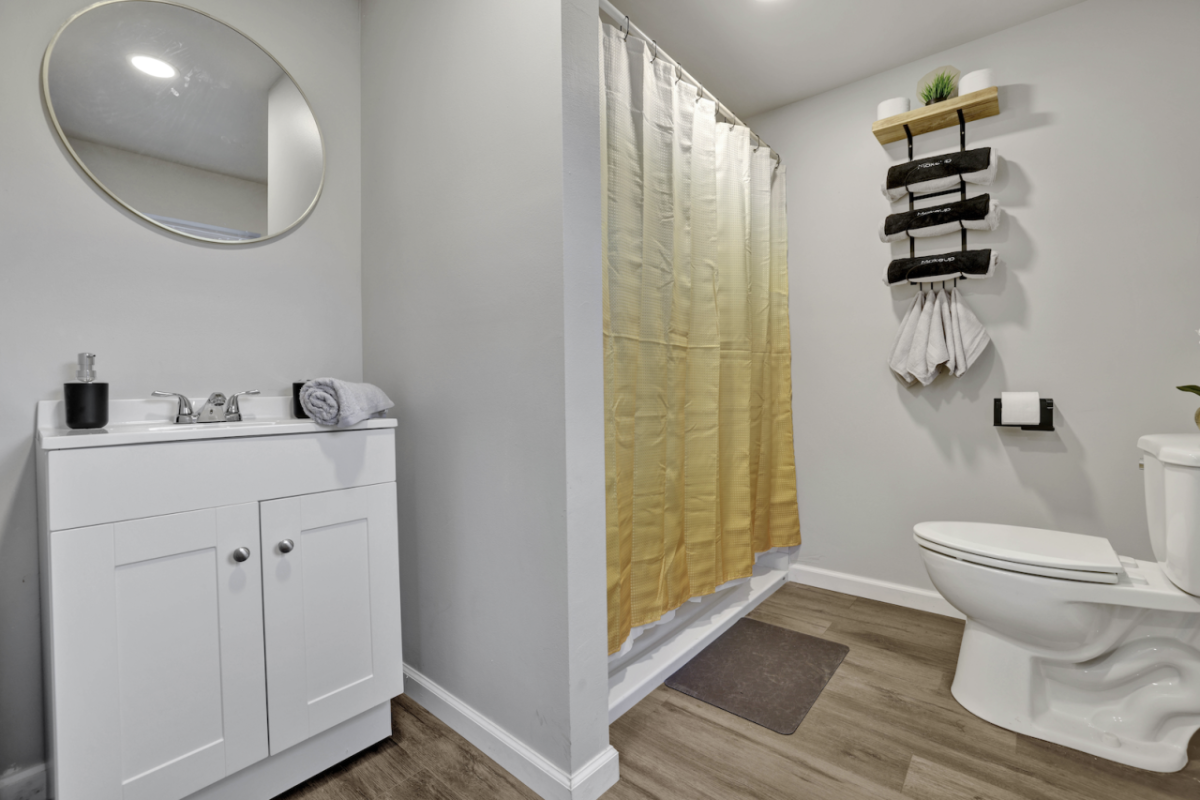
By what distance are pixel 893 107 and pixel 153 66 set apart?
2.47 metres

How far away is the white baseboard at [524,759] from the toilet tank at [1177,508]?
4.65 feet

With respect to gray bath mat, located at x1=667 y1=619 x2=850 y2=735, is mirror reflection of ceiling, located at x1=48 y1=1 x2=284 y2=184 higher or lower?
higher

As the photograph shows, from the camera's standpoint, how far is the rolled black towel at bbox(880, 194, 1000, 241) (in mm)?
1881

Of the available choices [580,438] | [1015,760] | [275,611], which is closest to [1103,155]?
[1015,760]

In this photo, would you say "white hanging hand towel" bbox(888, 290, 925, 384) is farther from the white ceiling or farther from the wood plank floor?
the wood plank floor

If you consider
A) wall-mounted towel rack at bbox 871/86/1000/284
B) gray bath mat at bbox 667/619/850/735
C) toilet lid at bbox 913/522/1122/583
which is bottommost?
gray bath mat at bbox 667/619/850/735

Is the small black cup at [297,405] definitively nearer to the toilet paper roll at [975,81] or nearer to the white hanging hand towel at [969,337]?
the white hanging hand towel at [969,337]

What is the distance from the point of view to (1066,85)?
1816mm

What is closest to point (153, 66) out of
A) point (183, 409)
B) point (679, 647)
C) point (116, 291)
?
point (116, 291)

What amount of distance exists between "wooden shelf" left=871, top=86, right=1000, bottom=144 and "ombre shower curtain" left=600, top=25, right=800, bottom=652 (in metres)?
0.47

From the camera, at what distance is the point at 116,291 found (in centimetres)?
131

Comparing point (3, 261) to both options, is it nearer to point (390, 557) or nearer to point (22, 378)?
point (22, 378)

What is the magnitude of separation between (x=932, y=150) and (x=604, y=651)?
2260 mm

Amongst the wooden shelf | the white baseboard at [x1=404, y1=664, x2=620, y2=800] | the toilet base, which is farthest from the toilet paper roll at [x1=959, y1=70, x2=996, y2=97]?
the white baseboard at [x1=404, y1=664, x2=620, y2=800]
